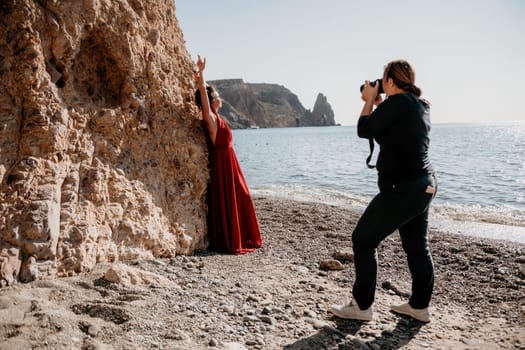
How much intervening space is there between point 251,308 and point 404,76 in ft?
8.25

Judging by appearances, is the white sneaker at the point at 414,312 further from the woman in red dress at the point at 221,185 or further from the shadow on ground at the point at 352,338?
the woman in red dress at the point at 221,185

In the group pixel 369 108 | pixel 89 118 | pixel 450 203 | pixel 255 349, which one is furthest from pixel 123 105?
pixel 450 203

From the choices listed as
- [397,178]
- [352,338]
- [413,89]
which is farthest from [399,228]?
[413,89]

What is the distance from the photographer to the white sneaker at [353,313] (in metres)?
3.39

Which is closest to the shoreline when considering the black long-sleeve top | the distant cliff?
the black long-sleeve top

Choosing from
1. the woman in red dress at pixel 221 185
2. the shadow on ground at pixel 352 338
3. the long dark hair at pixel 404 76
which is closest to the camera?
the shadow on ground at pixel 352 338

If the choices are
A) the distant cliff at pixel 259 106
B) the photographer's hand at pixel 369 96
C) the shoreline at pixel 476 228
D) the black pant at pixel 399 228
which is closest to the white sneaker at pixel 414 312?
the black pant at pixel 399 228

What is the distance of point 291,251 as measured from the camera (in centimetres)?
610

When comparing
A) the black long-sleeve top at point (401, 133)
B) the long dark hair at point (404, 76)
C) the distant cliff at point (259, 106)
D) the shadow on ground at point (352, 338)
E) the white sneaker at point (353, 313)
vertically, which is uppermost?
the distant cliff at point (259, 106)

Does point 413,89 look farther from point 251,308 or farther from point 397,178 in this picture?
point 251,308

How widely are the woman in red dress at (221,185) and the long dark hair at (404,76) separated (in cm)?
283

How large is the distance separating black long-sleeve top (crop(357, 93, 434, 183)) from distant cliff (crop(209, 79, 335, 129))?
13530cm

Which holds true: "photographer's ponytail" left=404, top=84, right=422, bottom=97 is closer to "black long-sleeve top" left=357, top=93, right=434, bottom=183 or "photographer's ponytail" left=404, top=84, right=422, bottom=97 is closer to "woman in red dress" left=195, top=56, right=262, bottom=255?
"black long-sleeve top" left=357, top=93, right=434, bottom=183

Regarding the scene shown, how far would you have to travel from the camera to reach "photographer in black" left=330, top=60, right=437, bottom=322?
303 cm
